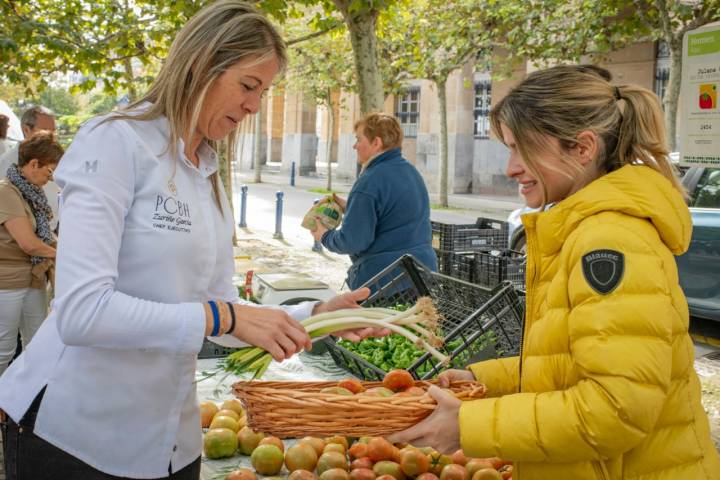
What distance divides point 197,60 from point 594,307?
1.18m

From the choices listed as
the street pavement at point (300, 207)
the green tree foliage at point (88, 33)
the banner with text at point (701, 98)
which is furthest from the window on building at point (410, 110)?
the banner with text at point (701, 98)

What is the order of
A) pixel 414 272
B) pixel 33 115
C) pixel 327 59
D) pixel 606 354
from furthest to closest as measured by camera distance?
pixel 327 59, pixel 33 115, pixel 414 272, pixel 606 354

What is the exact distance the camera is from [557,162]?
2.01m

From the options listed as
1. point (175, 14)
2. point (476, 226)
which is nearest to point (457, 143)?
point (175, 14)

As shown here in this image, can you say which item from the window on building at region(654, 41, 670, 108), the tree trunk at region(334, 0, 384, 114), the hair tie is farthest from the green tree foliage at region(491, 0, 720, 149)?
the hair tie

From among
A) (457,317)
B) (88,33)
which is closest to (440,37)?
(88,33)

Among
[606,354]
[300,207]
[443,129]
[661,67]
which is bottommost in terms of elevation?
[300,207]

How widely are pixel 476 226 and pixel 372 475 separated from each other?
594 cm

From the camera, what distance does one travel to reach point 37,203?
5469 millimetres

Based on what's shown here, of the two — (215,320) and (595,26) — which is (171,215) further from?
(595,26)

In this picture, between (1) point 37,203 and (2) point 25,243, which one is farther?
(1) point 37,203

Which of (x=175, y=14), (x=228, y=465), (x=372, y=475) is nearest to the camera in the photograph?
(x=372, y=475)

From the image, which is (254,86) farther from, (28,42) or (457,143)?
(457,143)

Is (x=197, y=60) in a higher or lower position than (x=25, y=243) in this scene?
higher
